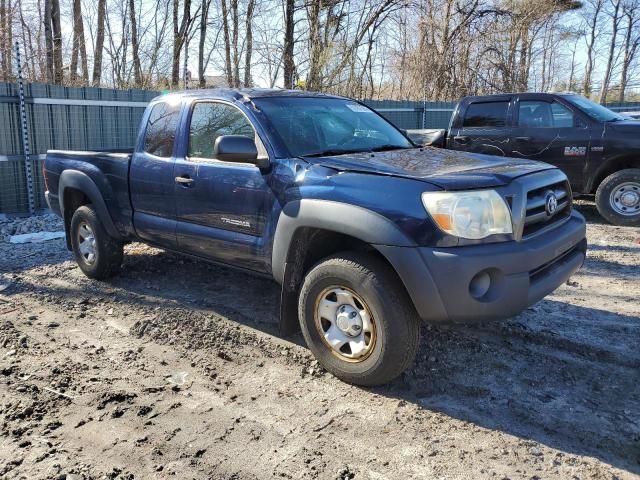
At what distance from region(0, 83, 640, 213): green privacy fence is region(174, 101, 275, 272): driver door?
5.71 metres

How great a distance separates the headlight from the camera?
316cm

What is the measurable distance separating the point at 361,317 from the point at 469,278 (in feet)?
2.38

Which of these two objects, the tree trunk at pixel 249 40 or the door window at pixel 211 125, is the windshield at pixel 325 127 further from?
the tree trunk at pixel 249 40

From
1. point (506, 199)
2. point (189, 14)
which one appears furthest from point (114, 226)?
point (189, 14)

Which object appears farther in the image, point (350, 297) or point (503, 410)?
point (350, 297)

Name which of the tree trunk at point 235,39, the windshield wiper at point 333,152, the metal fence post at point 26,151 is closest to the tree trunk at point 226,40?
the tree trunk at point 235,39

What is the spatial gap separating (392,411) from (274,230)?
1.42 m

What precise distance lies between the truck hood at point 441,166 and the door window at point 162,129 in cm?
159

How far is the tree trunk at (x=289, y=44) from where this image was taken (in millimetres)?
18781

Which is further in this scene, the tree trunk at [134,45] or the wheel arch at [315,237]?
the tree trunk at [134,45]

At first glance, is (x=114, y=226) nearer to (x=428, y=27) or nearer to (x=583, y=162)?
(x=583, y=162)

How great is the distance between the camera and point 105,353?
414cm

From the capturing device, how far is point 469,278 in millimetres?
3105

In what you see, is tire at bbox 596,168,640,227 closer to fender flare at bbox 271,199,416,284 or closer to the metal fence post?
fender flare at bbox 271,199,416,284
